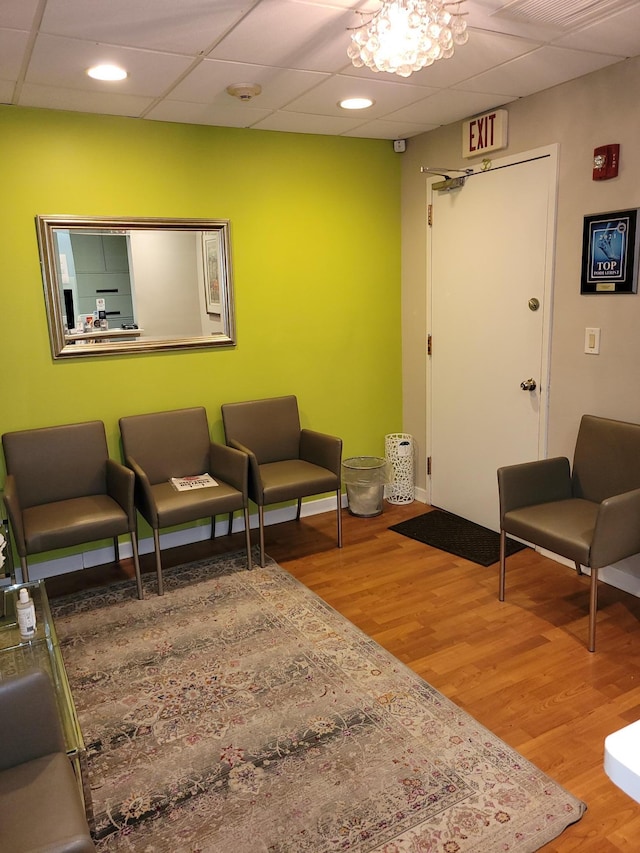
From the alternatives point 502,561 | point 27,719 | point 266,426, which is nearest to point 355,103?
point 266,426

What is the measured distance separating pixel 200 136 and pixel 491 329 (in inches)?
77.6

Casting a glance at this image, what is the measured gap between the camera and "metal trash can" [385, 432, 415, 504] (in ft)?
14.7

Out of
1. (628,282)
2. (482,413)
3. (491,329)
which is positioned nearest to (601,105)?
(628,282)

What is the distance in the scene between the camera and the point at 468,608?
309 cm

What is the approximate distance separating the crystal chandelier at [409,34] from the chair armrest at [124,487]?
211cm

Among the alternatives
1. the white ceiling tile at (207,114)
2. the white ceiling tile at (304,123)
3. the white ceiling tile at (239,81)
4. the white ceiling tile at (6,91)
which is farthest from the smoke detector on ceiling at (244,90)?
the white ceiling tile at (6,91)

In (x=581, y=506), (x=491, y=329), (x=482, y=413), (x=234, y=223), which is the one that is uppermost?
(x=234, y=223)

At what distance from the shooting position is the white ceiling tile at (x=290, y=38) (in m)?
2.21

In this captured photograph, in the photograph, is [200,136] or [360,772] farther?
[200,136]

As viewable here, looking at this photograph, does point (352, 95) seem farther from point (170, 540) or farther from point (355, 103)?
point (170, 540)

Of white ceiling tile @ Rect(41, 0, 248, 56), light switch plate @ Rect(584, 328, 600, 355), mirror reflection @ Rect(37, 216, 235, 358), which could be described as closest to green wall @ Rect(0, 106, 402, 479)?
mirror reflection @ Rect(37, 216, 235, 358)

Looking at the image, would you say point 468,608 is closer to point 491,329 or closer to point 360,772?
point 360,772

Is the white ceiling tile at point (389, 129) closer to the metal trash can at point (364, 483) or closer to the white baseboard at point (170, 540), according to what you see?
the metal trash can at point (364, 483)

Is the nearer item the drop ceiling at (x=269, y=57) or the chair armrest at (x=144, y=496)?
the drop ceiling at (x=269, y=57)
